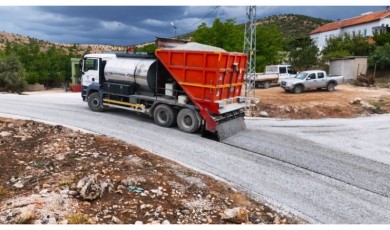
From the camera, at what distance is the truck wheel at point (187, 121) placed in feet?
41.6

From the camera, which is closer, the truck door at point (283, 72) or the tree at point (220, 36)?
the truck door at point (283, 72)

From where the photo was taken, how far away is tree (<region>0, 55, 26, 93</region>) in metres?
27.9

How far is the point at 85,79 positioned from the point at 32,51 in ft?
83.7

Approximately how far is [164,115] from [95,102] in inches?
157

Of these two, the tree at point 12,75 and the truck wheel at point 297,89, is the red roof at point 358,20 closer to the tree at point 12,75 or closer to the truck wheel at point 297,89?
the truck wheel at point 297,89

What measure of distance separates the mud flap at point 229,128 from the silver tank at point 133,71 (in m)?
3.42

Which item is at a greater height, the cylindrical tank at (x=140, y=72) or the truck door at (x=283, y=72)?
the truck door at (x=283, y=72)

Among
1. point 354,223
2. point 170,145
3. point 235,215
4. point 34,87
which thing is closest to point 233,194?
point 235,215

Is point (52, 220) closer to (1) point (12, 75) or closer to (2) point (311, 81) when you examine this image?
(2) point (311, 81)

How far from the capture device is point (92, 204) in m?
6.46

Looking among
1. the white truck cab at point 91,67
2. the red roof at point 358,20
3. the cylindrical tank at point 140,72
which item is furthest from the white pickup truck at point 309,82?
the red roof at point 358,20

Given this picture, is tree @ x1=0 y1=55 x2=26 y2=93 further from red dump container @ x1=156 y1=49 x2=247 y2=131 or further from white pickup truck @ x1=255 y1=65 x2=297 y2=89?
white pickup truck @ x1=255 y1=65 x2=297 y2=89

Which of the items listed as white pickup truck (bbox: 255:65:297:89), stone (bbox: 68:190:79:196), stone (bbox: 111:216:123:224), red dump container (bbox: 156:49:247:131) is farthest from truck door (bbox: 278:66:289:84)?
stone (bbox: 111:216:123:224)

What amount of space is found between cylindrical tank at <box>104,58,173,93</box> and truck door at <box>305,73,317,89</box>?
15.1 metres
